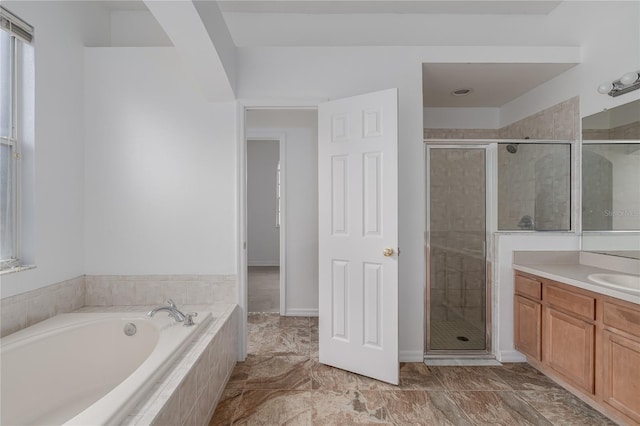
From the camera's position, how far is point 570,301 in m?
2.14

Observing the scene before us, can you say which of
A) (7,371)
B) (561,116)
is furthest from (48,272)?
(561,116)

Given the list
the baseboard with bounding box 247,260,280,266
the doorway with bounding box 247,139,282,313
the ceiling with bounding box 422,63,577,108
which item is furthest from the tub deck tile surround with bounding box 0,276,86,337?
the baseboard with bounding box 247,260,280,266

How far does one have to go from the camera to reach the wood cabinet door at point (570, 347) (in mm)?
1998

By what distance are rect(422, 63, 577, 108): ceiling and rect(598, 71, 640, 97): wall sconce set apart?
0.47 meters

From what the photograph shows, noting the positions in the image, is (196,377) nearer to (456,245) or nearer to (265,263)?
(456,245)

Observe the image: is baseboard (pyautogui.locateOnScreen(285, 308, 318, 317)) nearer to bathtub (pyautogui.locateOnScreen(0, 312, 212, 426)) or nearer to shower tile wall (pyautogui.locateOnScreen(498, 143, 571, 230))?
bathtub (pyautogui.locateOnScreen(0, 312, 212, 426))

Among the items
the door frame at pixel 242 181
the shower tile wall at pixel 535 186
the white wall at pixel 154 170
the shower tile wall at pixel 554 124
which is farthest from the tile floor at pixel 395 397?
the shower tile wall at pixel 554 124

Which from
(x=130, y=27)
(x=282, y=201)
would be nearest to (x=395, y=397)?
(x=282, y=201)

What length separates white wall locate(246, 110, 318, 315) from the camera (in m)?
3.86

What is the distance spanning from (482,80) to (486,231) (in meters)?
1.39

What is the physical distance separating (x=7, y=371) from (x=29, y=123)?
4.74 feet

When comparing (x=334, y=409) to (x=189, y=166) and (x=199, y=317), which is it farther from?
(x=189, y=166)

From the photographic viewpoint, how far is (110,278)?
8.53 ft

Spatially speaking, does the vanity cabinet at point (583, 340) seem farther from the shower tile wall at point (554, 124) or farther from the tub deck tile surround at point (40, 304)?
the tub deck tile surround at point (40, 304)
